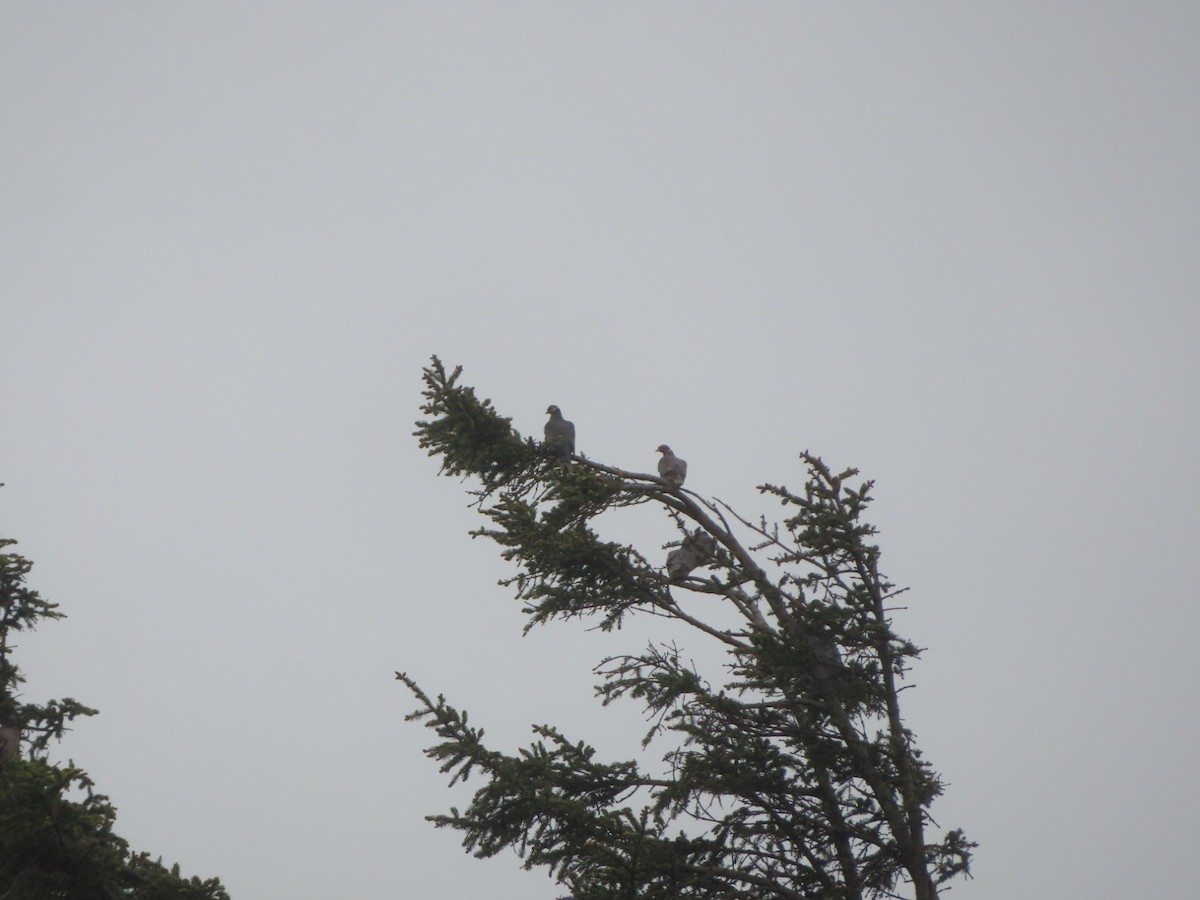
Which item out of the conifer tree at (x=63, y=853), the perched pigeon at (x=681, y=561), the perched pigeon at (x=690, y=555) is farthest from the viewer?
the perched pigeon at (x=681, y=561)

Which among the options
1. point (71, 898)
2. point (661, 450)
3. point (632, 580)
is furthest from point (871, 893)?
point (661, 450)

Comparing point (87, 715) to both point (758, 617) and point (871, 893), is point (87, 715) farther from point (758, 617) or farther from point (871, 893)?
point (871, 893)

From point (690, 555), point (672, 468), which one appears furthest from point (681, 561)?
point (672, 468)

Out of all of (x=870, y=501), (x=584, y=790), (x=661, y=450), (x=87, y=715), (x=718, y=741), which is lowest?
(x=87, y=715)

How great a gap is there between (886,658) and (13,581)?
25.9ft

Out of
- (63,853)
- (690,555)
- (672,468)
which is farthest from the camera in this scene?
(672,468)

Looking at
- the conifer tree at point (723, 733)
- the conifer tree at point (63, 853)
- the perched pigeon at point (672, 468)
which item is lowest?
the conifer tree at point (63, 853)

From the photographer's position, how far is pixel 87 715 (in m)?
7.99

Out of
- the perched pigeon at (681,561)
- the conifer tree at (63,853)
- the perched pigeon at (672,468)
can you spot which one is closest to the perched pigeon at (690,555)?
the perched pigeon at (681,561)

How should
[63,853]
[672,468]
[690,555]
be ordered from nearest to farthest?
[63,853] < [690,555] < [672,468]

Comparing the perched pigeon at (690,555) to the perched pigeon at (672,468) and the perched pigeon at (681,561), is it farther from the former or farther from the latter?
the perched pigeon at (672,468)

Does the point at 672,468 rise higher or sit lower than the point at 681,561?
higher

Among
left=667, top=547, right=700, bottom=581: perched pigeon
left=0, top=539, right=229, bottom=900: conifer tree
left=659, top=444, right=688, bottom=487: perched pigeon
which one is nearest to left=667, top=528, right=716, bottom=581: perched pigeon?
left=667, top=547, right=700, bottom=581: perched pigeon

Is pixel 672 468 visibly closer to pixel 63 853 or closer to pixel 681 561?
pixel 681 561
